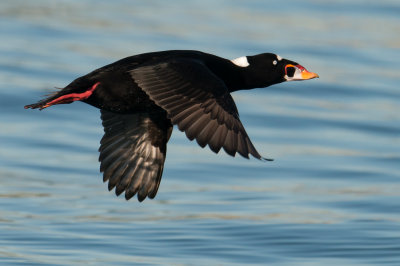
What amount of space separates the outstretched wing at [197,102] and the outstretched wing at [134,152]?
3.58 ft

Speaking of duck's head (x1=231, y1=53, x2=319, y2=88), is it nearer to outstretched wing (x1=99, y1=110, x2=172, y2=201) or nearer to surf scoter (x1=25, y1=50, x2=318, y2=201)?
surf scoter (x1=25, y1=50, x2=318, y2=201)

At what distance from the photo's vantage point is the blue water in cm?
854

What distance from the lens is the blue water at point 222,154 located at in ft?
28.0

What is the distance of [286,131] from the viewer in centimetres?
Answer: 1194

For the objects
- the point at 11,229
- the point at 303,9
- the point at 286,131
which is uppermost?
the point at 303,9

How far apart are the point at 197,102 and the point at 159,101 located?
225 mm

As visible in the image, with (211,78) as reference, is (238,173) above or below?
below

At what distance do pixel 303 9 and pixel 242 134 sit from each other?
10028mm

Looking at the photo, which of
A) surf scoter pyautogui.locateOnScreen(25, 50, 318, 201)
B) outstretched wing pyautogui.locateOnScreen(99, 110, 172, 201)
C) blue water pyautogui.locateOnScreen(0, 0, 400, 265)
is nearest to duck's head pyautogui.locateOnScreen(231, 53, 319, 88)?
surf scoter pyautogui.locateOnScreen(25, 50, 318, 201)

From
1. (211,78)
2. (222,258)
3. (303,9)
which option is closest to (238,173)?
(222,258)

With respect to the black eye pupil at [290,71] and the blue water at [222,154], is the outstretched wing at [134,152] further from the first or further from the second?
the black eye pupil at [290,71]

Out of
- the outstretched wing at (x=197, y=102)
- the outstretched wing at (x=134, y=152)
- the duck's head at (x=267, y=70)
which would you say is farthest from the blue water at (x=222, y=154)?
the outstretched wing at (x=197, y=102)

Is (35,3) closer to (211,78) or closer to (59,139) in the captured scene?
(59,139)

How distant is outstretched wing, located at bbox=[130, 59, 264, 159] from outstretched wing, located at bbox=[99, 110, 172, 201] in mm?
1093
